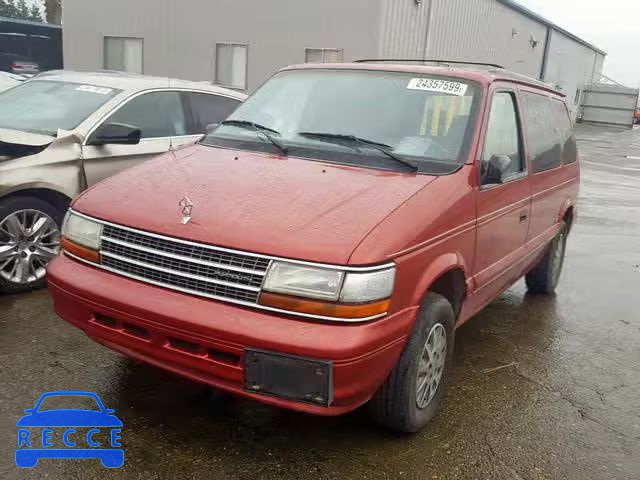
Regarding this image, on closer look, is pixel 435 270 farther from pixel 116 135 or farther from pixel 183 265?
pixel 116 135

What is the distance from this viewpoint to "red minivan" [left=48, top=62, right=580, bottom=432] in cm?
250

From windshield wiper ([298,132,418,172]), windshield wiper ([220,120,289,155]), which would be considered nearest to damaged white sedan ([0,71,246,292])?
windshield wiper ([220,120,289,155])

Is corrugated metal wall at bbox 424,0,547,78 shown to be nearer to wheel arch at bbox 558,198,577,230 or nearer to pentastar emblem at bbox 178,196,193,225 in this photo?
wheel arch at bbox 558,198,577,230

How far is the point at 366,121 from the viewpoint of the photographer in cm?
364

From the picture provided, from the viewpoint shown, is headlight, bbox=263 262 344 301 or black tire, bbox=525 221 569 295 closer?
headlight, bbox=263 262 344 301

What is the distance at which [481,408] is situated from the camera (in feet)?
11.4

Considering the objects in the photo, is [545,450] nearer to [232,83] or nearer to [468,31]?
[232,83]

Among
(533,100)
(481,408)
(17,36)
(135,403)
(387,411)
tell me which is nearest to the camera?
(387,411)

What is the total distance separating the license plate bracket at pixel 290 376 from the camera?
2.43 metres

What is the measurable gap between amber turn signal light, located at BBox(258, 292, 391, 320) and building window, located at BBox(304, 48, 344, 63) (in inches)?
496

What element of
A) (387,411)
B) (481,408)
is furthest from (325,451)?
(481,408)

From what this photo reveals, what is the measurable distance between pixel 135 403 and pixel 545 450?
2.13m

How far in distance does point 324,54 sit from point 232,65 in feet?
9.28

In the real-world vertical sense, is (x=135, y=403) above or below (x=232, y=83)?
below
